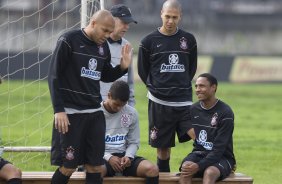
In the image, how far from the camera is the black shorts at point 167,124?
337 inches

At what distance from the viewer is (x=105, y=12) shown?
684 centimetres

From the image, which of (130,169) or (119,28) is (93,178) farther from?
(119,28)

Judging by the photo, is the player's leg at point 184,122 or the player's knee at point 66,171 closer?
the player's knee at point 66,171

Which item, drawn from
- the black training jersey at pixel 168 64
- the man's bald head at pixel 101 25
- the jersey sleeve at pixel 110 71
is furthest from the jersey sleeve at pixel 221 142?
the man's bald head at pixel 101 25

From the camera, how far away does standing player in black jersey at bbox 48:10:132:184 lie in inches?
269

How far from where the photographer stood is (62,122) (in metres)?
6.72

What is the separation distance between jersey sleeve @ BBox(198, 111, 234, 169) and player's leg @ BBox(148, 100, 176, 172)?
962 millimetres

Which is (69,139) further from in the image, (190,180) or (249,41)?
(249,41)

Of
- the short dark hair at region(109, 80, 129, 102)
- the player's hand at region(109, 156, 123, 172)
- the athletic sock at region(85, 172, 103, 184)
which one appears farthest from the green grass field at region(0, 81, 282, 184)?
the athletic sock at region(85, 172, 103, 184)

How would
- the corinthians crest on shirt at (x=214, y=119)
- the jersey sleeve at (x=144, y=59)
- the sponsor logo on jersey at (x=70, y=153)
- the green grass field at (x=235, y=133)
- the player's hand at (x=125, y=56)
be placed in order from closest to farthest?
the sponsor logo on jersey at (x=70, y=153) < the player's hand at (x=125, y=56) < the corinthians crest on shirt at (x=214, y=119) < the jersey sleeve at (x=144, y=59) < the green grass field at (x=235, y=133)

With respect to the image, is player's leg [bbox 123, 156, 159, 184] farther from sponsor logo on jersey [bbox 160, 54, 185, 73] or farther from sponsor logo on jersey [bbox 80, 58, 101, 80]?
sponsor logo on jersey [bbox 160, 54, 185, 73]

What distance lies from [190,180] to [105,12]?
184 centimetres

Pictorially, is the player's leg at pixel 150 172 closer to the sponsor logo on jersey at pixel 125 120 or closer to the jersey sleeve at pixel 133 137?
the jersey sleeve at pixel 133 137

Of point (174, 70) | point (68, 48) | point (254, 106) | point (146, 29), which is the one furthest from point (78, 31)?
point (146, 29)
